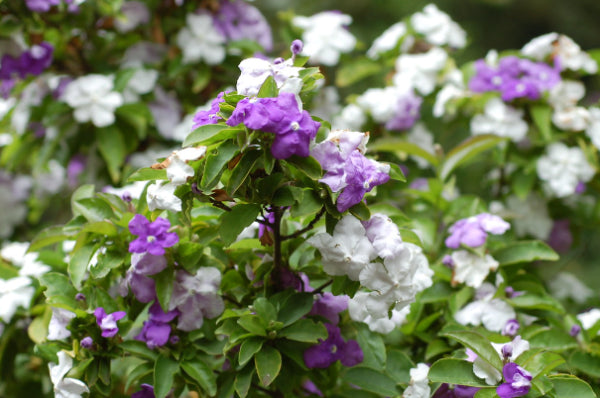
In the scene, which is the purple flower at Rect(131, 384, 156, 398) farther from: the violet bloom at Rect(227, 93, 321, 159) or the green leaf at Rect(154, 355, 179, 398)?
the violet bloom at Rect(227, 93, 321, 159)

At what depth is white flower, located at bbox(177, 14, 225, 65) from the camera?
1955 mm

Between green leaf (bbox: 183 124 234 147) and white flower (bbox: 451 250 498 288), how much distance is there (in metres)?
0.65

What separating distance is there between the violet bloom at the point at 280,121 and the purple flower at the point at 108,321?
0.44m

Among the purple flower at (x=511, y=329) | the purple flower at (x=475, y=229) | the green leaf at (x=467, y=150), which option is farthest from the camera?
the green leaf at (x=467, y=150)

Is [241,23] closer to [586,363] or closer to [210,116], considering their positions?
[210,116]

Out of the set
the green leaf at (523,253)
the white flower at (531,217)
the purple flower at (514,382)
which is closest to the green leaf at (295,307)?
the purple flower at (514,382)

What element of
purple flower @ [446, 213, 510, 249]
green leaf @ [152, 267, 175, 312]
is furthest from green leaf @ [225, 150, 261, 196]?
purple flower @ [446, 213, 510, 249]

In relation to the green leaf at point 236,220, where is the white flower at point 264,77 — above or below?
above

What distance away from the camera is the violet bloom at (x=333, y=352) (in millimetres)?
1124

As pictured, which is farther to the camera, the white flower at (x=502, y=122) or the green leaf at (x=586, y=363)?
the white flower at (x=502, y=122)

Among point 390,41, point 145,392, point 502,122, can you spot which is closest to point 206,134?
point 145,392

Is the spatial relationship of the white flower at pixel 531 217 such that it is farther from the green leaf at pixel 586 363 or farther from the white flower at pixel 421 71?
the green leaf at pixel 586 363

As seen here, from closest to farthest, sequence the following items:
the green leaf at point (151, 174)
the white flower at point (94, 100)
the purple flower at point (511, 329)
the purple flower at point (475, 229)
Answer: the green leaf at point (151, 174), the purple flower at point (511, 329), the purple flower at point (475, 229), the white flower at point (94, 100)

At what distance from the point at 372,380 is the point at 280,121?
0.55m
